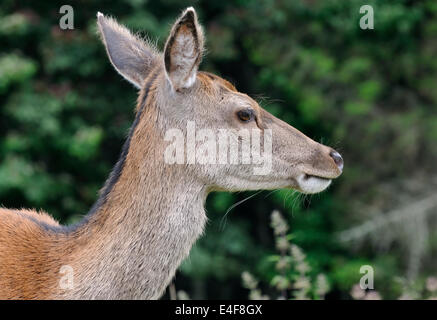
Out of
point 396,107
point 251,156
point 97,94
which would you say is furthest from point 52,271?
point 396,107

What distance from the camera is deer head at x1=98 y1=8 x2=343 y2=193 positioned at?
3946 mm

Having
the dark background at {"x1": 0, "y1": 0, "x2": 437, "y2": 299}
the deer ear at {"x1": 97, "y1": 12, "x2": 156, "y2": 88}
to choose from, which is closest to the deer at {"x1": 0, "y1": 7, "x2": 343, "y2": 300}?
the deer ear at {"x1": 97, "y1": 12, "x2": 156, "y2": 88}

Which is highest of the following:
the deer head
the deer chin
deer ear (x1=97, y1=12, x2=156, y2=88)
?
deer ear (x1=97, y1=12, x2=156, y2=88)

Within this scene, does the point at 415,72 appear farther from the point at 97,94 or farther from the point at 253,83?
the point at 97,94

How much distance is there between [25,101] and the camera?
10820 millimetres

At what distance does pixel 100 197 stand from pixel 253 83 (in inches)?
403

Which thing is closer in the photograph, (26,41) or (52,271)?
(52,271)

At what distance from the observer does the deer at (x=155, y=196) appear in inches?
147

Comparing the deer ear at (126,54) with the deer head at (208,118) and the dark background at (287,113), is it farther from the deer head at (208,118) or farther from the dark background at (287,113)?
the dark background at (287,113)

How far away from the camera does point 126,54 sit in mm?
4570

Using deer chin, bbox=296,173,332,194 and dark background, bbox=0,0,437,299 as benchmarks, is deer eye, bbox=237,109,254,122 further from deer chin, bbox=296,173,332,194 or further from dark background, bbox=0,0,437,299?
dark background, bbox=0,0,437,299

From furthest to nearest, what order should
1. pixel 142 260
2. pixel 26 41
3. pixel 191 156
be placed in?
pixel 26 41 → pixel 191 156 → pixel 142 260

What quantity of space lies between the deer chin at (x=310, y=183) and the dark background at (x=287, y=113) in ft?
22.7

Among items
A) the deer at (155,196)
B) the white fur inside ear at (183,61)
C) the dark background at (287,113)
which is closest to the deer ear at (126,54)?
the deer at (155,196)
